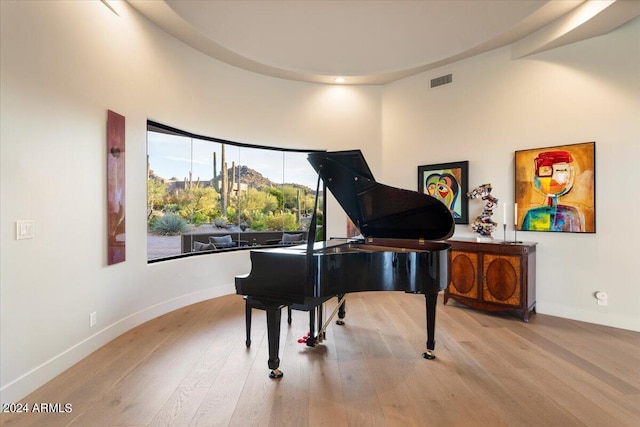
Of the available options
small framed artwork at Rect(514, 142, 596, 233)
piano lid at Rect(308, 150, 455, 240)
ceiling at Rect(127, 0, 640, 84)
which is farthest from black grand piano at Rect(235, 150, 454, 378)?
ceiling at Rect(127, 0, 640, 84)

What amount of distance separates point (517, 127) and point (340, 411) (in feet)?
13.6

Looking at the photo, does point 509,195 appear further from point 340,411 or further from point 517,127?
point 340,411

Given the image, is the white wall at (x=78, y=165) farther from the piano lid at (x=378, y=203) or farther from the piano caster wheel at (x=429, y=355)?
the piano caster wheel at (x=429, y=355)

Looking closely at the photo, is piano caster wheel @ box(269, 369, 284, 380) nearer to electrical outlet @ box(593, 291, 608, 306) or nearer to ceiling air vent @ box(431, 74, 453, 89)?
electrical outlet @ box(593, 291, 608, 306)

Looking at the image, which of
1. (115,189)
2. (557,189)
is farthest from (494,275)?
(115,189)

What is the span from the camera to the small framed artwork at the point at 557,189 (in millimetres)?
3742

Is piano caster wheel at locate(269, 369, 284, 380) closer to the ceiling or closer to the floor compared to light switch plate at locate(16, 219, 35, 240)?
closer to the floor

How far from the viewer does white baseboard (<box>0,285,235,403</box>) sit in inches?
84.9

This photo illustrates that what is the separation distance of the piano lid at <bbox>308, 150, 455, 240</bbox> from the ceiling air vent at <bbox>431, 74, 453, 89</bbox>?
299cm

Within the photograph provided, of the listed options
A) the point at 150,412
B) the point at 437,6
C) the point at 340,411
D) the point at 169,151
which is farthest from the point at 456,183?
the point at 150,412

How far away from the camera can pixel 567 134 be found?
12.8ft

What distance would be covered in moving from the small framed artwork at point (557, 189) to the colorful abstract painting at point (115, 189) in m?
4.68

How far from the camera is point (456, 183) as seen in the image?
190 inches

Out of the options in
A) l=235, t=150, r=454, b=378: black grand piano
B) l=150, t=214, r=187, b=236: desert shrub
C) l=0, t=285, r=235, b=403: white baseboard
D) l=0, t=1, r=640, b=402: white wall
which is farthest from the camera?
l=150, t=214, r=187, b=236: desert shrub
